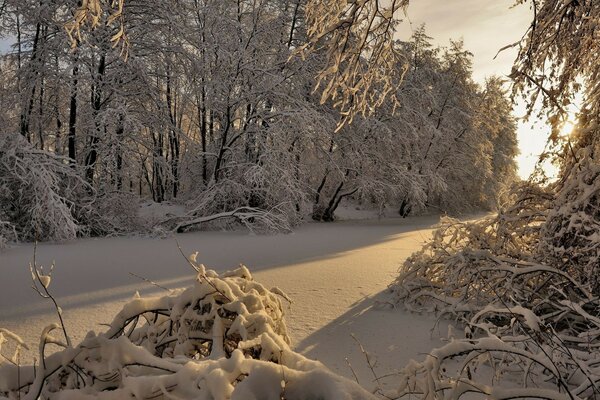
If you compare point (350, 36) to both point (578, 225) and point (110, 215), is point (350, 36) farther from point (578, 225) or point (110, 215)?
point (110, 215)

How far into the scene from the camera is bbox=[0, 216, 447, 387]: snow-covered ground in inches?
138

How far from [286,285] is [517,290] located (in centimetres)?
264

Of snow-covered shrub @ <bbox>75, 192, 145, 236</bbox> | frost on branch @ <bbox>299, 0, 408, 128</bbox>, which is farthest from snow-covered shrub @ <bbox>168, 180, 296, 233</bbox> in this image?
frost on branch @ <bbox>299, 0, 408, 128</bbox>

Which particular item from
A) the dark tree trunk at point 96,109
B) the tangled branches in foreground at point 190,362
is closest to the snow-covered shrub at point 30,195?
the dark tree trunk at point 96,109

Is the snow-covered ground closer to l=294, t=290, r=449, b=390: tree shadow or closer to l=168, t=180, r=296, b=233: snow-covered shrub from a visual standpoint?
l=294, t=290, r=449, b=390: tree shadow

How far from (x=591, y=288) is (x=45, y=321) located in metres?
4.66

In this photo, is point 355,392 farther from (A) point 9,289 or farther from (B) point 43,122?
(B) point 43,122

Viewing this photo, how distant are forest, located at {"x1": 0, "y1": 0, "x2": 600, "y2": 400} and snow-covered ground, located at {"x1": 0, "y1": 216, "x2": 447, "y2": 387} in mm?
217

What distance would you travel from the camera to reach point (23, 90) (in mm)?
11148

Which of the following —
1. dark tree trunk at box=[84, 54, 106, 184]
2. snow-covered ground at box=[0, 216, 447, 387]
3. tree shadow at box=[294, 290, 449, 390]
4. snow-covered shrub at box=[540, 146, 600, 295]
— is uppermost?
dark tree trunk at box=[84, 54, 106, 184]

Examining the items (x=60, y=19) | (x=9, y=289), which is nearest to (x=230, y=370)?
(x=9, y=289)

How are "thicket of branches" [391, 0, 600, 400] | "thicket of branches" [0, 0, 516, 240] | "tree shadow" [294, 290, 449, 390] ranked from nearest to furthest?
"tree shadow" [294, 290, 449, 390], "thicket of branches" [391, 0, 600, 400], "thicket of branches" [0, 0, 516, 240]

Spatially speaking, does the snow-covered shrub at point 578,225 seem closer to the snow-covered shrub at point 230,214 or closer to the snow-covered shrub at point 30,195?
the snow-covered shrub at point 230,214

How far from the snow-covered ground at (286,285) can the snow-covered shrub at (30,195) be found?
52cm
